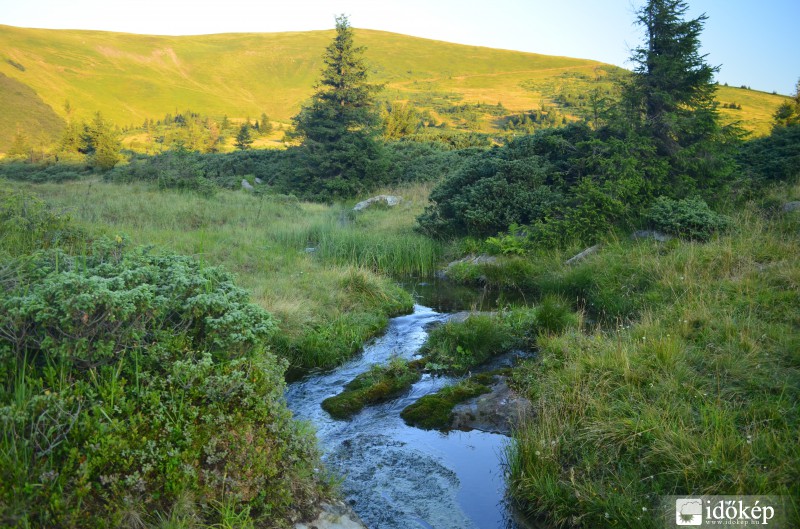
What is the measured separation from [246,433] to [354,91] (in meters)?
25.4

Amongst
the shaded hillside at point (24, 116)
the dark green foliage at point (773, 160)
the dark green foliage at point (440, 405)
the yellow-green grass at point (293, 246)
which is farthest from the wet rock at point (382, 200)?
the shaded hillside at point (24, 116)

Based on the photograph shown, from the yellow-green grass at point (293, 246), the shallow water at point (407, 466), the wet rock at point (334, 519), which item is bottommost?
the shallow water at point (407, 466)

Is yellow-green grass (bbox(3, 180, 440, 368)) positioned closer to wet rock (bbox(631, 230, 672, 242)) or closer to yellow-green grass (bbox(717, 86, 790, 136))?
wet rock (bbox(631, 230, 672, 242))

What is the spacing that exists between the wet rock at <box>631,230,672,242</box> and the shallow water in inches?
291

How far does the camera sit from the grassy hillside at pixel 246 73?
96375 millimetres

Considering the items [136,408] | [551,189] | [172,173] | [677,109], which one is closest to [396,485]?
[136,408]

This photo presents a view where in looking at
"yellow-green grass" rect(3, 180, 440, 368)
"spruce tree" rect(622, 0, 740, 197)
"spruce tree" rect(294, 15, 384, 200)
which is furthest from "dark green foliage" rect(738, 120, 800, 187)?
"spruce tree" rect(294, 15, 384, 200)

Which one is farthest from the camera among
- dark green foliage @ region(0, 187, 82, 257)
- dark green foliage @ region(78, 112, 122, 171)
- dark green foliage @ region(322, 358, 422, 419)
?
dark green foliage @ region(78, 112, 122, 171)

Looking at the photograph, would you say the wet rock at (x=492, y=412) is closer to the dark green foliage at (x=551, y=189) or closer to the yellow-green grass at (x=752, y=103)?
the dark green foliage at (x=551, y=189)

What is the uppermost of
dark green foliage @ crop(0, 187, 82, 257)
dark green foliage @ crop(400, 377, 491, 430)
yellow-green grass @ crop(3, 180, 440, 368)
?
Answer: dark green foliage @ crop(0, 187, 82, 257)

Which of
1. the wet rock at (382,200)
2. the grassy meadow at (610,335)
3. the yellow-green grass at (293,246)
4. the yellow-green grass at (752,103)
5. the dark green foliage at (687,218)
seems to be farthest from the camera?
the yellow-green grass at (752,103)

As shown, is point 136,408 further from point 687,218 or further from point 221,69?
point 221,69

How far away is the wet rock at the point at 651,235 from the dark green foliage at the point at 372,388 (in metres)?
7.43

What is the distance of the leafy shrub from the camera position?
3389 millimetres
